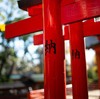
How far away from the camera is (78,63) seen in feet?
9.96

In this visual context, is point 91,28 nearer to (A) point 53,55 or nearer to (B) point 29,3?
(B) point 29,3

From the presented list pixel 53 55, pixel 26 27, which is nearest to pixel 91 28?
pixel 26 27

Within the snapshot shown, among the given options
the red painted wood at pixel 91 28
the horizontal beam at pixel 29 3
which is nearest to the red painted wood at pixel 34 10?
the horizontal beam at pixel 29 3

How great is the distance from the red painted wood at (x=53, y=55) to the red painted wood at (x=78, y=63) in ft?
2.85

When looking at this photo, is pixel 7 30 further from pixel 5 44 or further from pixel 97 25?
pixel 5 44

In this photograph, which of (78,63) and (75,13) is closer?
(75,13)

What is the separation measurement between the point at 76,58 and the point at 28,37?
7997 mm

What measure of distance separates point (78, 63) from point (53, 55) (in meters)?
1.03

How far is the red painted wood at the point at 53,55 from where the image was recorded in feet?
6.97

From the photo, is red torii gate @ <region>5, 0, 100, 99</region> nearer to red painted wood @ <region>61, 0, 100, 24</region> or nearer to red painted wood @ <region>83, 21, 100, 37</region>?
red painted wood @ <region>61, 0, 100, 24</region>

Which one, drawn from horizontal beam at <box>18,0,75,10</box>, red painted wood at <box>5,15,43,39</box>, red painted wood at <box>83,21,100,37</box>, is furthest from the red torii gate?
red painted wood at <box>83,21,100,37</box>

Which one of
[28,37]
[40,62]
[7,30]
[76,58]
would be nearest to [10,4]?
[28,37]

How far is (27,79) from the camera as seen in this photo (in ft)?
45.7

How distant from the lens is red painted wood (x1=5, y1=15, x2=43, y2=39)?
2.89 meters
